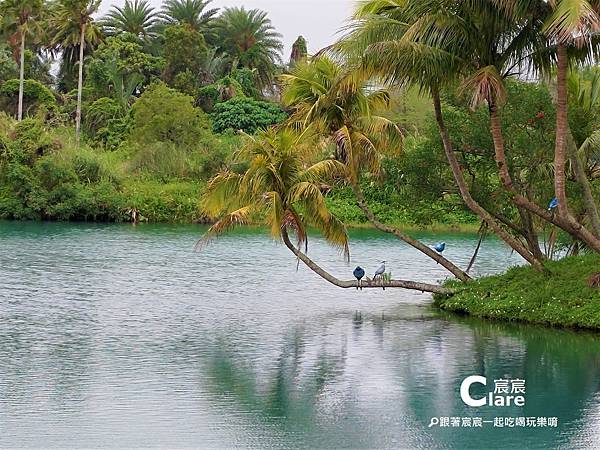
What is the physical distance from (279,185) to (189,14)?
5021cm

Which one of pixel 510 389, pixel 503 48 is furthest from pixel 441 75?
pixel 510 389

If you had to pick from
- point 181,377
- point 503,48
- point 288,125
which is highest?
point 503,48

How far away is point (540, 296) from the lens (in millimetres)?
22531

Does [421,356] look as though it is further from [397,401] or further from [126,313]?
[126,313]

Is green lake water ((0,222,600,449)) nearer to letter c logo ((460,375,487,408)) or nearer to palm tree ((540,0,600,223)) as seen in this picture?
letter c logo ((460,375,487,408))

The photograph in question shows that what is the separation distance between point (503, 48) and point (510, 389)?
22.8 ft

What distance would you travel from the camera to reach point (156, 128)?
54969mm

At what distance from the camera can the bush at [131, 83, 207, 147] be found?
5453 centimetres

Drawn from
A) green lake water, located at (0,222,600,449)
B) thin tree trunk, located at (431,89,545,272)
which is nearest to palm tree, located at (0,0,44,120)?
green lake water, located at (0,222,600,449)

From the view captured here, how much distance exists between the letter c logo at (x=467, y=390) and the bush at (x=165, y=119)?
126 feet

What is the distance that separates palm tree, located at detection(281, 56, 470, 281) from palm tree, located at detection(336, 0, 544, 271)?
1941 millimetres

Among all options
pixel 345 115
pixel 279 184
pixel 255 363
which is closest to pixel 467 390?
pixel 255 363

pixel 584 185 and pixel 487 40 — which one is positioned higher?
pixel 487 40

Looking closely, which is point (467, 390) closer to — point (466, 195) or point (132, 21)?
point (466, 195)
